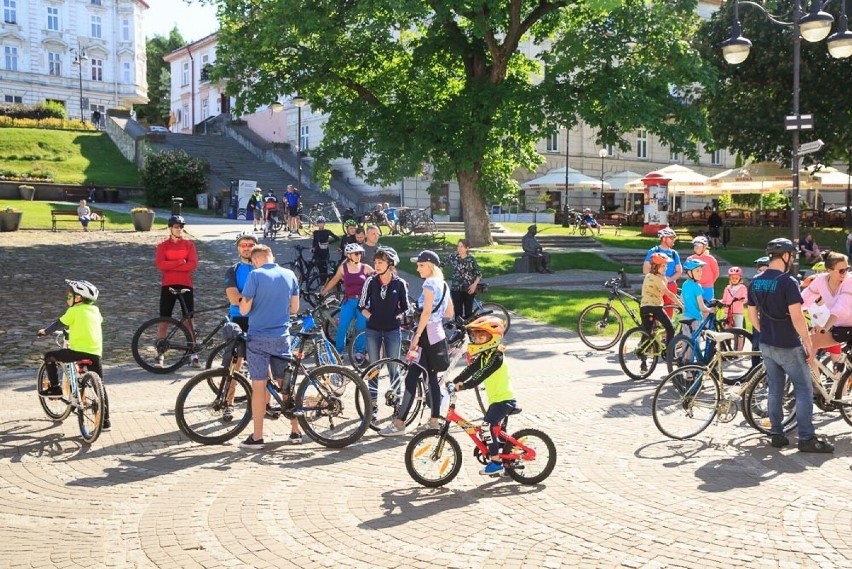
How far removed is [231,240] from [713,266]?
19.3 meters

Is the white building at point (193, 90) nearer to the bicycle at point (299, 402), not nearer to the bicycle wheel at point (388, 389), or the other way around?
the bicycle wheel at point (388, 389)

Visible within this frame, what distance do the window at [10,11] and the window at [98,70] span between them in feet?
24.1

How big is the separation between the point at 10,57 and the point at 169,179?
1741 inches

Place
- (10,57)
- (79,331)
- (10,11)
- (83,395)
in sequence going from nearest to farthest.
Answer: (83,395)
(79,331)
(10,11)
(10,57)

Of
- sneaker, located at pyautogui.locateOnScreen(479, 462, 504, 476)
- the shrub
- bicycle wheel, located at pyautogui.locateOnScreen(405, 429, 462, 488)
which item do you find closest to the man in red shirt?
bicycle wheel, located at pyautogui.locateOnScreen(405, 429, 462, 488)

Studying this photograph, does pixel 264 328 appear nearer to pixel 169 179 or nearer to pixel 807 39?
pixel 807 39

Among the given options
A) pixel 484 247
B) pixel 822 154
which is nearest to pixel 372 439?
pixel 484 247

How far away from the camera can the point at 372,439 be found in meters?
8.98

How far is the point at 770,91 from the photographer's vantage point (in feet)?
122

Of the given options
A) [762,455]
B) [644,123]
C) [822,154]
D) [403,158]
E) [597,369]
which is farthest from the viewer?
[822,154]

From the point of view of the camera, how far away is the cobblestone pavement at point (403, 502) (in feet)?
19.1

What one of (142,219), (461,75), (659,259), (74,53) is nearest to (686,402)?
(659,259)

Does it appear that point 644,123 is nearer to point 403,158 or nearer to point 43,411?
point 403,158

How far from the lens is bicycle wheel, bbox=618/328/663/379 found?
40.3ft
